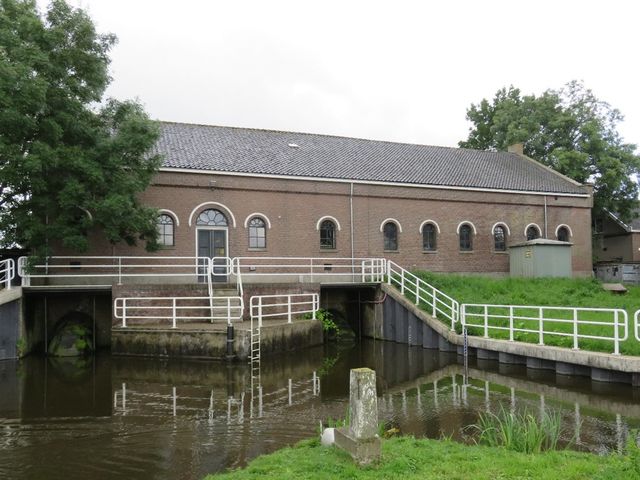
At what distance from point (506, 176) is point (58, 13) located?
880 inches

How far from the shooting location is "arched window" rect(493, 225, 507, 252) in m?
28.9

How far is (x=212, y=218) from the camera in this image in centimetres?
2333

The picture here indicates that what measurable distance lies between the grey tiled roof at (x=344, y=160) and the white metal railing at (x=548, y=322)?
33.8ft

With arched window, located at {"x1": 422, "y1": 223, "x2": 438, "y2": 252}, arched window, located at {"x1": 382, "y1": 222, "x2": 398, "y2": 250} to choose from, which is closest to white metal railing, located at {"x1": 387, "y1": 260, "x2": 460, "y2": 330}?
arched window, located at {"x1": 382, "y1": 222, "x2": 398, "y2": 250}

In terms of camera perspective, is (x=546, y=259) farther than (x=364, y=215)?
No

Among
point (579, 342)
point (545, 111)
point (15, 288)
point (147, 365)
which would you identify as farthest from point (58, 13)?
point (545, 111)

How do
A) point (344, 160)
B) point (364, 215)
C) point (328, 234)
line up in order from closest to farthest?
point (328, 234) < point (364, 215) < point (344, 160)

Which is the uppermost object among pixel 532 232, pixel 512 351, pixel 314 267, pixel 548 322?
pixel 532 232

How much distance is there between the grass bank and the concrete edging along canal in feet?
20.0

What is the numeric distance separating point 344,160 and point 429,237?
5.48 meters

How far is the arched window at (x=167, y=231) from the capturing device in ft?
73.7

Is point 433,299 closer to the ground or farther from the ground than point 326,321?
farther from the ground

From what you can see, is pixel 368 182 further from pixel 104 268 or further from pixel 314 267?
pixel 104 268

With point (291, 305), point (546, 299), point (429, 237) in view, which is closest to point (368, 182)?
point (429, 237)
